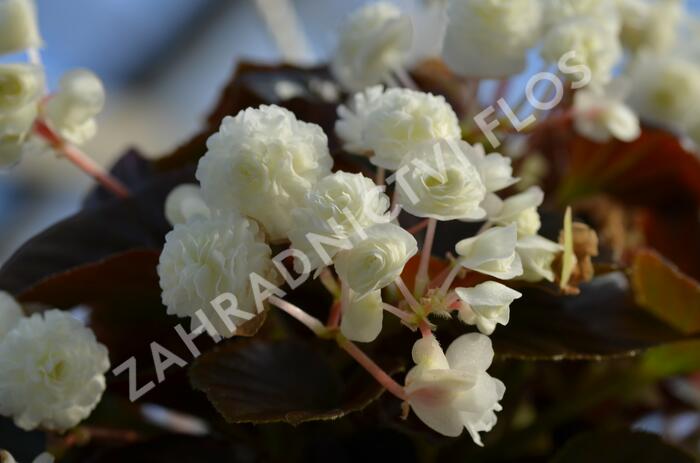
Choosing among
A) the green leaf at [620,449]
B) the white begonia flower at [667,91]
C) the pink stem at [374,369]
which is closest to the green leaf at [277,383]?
the pink stem at [374,369]

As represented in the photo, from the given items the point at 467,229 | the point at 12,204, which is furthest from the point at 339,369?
the point at 12,204

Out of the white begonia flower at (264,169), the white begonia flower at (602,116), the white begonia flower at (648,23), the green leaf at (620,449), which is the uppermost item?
the white begonia flower at (264,169)

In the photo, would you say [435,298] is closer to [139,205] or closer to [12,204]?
[139,205]

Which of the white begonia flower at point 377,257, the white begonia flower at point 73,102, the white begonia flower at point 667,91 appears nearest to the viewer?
the white begonia flower at point 377,257

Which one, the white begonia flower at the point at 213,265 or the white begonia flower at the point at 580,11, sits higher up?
the white begonia flower at the point at 213,265

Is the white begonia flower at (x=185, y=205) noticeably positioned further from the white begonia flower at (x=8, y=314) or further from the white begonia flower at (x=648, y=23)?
the white begonia flower at (x=648, y=23)

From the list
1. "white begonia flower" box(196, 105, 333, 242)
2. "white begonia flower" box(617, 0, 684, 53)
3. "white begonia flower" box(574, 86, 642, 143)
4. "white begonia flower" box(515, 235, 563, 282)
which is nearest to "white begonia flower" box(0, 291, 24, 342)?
"white begonia flower" box(196, 105, 333, 242)

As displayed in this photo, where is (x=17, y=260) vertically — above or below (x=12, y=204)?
above

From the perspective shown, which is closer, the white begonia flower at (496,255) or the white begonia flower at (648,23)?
the white begonia flower at (496,255)

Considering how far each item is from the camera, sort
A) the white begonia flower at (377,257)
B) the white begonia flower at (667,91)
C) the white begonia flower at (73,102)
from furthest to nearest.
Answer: the white begonia flower at (667,91) < the white begonia flower at (73,102) < the white begonia flower at (377,257)
